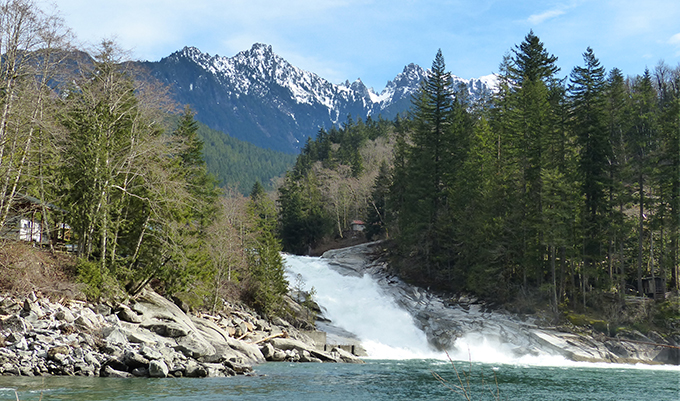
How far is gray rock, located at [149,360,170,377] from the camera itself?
18156 mm

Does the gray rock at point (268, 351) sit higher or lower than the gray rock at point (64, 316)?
lower

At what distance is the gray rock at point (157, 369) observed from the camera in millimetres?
18156

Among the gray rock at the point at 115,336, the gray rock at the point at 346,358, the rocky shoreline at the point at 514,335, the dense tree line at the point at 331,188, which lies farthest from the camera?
the dense tree line at the point at 331,188

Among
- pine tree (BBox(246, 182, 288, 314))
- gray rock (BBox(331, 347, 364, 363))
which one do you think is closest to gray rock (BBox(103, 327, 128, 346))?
gray rock (BBox(331, 347, 364, 363))

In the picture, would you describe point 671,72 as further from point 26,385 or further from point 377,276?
point 26,385

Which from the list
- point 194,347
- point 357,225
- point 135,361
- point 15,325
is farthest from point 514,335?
point 357,225

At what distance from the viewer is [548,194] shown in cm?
3572

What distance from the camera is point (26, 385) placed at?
47.6 feet

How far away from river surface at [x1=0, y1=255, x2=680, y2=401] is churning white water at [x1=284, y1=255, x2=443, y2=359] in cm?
7

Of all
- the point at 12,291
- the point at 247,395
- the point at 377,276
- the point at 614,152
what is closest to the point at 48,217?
the point at 12,291

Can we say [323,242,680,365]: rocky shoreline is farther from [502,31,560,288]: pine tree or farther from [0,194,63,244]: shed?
[0,194,63,244]: shed

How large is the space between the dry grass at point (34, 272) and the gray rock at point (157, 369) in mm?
5606

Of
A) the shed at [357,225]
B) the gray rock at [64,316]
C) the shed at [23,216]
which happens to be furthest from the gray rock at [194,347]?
the shed at [357,225]

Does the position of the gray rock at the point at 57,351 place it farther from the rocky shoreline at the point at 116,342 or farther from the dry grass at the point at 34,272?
the dry grass at the point at 34,272
